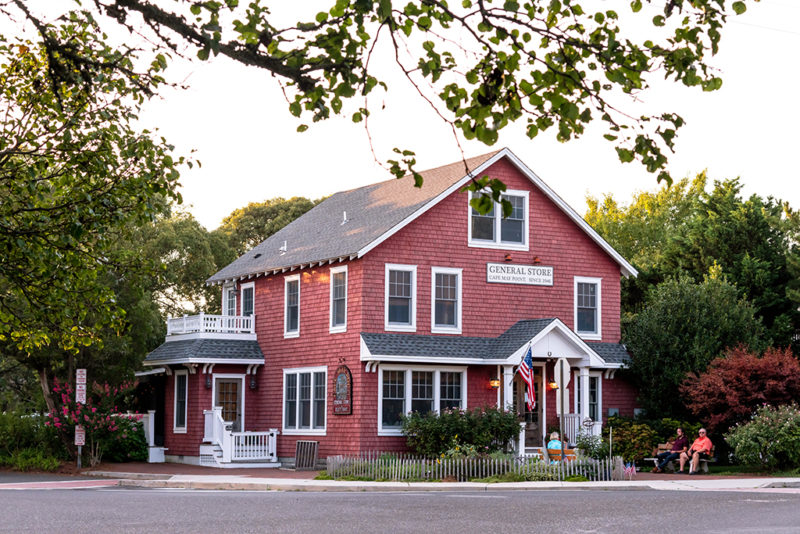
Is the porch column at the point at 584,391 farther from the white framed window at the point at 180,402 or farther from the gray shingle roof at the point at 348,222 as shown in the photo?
the white framed window at the point at 180,402

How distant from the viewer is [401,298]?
102 ft

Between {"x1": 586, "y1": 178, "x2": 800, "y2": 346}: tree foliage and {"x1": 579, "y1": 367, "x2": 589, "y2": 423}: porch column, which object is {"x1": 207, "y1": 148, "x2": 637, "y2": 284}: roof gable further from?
{"x1": 586, "y1": 178, "x2": 800, "y2": 346}: tree foliage

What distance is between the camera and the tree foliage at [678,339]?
32000 millimetres

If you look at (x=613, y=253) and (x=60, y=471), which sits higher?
(x=613, y=253)

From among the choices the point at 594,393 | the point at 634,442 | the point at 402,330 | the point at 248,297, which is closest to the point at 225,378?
the point at 248,297

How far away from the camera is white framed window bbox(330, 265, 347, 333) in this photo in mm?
31109

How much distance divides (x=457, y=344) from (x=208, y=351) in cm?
787

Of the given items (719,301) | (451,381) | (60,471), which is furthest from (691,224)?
(60,471)

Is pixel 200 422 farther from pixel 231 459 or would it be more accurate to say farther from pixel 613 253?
pixel 613 253

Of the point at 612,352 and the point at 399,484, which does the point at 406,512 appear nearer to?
the point at 399,484

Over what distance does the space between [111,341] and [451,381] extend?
13.6 meters

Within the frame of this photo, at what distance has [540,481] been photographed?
25.3 meters

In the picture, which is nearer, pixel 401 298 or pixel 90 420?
pixel 401 298

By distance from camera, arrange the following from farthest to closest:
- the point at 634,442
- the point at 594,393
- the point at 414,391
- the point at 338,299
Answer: the point at 594,393, the point at 338,299, the point at 414,391, the point at 634,442
